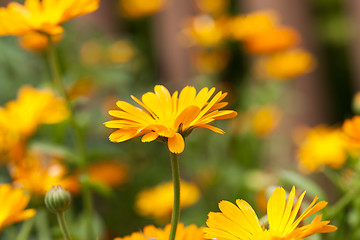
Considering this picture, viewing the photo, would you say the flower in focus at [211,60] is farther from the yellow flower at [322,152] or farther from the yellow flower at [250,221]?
the yellow flower at [250,221]

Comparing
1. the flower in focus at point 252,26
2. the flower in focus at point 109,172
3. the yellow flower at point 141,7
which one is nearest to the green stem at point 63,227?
the flower in focus at point 109,172

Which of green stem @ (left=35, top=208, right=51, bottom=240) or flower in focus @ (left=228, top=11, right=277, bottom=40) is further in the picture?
flower in focus @ (left=228, top=11, right=277, bottom=40)

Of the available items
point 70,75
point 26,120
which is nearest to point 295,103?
point 70,75

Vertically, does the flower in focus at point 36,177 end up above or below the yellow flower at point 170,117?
below

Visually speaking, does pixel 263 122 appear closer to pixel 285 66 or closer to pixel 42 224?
pixel 285 66

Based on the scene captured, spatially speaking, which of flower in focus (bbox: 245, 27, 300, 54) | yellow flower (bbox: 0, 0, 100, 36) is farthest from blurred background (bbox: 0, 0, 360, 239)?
yellow flower (bbox: 0, 0, 100, 36)

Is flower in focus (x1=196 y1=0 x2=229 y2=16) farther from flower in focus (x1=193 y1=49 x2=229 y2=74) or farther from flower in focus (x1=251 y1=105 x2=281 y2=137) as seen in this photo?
flower in focus (x1=251 y1=105 x2=281 y2=137)

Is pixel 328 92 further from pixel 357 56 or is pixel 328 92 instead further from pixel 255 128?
pixel 255 128
